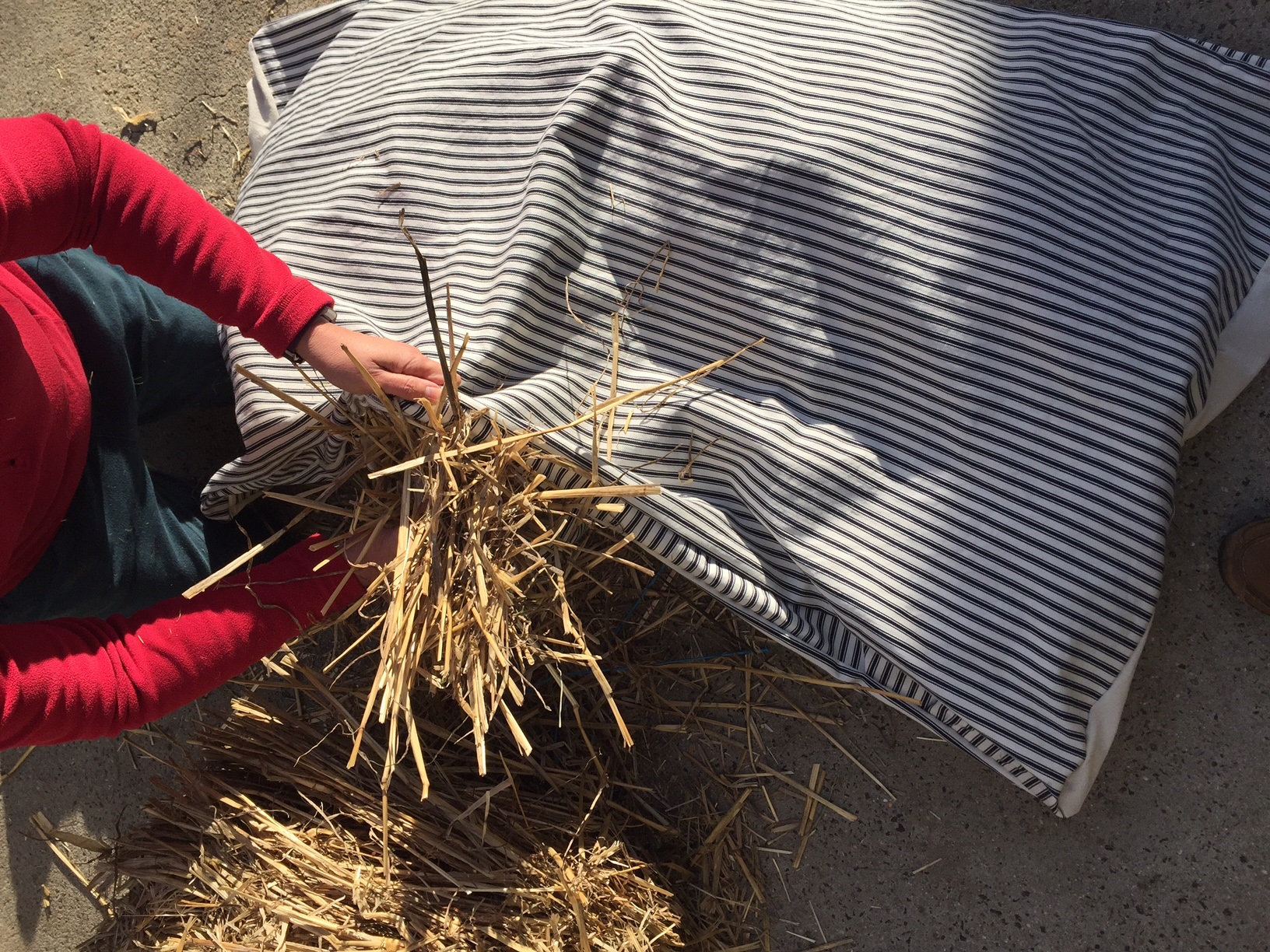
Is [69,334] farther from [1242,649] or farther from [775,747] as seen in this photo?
[1242,649]

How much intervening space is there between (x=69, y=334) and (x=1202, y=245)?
147cm

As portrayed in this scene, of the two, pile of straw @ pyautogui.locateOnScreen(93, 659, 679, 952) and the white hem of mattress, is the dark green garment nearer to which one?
pile of straw @ pyautogui.locateOnScreen(93, 659, 679, 952)

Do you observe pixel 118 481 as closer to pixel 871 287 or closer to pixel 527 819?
pixel 527 819

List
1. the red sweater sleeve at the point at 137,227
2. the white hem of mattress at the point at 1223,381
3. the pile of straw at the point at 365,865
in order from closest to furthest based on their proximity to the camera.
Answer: the red sweater sleeve at the point at 137,227 → the white hem of mattress at the point at 1223,381 → the pile of straw at the point at 365,865

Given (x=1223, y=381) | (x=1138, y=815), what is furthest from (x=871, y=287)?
(x=1138, y=815)

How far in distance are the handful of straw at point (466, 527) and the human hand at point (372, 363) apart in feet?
0.09

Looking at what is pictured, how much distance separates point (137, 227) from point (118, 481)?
0.37 metres

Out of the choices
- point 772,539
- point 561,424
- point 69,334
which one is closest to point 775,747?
point 772,539

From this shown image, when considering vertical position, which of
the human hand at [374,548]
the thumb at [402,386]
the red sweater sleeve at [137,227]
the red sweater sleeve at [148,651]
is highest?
the red sweater sleeve at [137,227]

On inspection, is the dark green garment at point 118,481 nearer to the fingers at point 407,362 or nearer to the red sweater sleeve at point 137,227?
the red sweater sleeve at point 137,227

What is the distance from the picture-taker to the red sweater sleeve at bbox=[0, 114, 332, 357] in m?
0.93

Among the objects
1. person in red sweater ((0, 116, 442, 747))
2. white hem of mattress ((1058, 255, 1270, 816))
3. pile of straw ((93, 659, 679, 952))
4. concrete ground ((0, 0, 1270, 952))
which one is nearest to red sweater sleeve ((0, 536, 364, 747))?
person in red sweater ((0, 116, 442, 747))

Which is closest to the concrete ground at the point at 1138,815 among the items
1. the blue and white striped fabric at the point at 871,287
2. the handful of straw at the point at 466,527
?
the blue and white striped fabric at the point at 871,287

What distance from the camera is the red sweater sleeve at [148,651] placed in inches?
40.1
